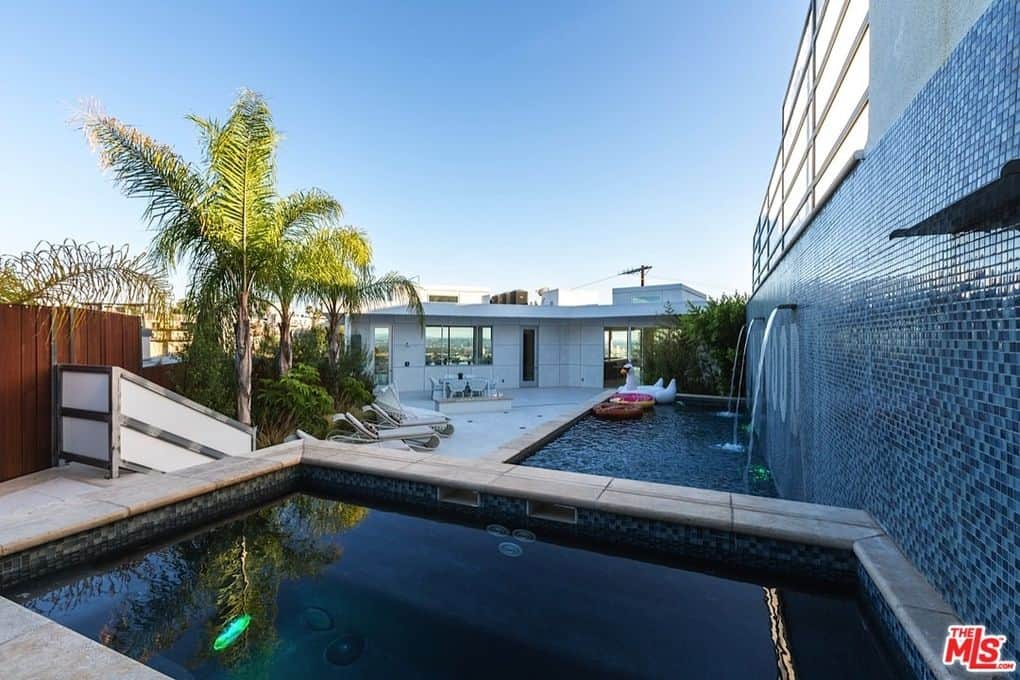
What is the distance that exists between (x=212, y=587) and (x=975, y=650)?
4.55 meters

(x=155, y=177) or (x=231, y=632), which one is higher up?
(x=155, y=177)

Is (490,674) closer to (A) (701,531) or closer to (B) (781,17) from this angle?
(A) (701,531)

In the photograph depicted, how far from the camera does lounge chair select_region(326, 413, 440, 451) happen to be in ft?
25.3

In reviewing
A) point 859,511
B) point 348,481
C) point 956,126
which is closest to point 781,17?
point 956,126

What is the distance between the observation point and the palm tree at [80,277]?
5.20m

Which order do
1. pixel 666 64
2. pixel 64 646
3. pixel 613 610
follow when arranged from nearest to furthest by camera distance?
1. pixel 64 646
2. pixel 613 610
3. pixel 666 64

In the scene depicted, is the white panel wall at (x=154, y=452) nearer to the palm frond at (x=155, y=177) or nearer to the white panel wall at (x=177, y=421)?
the white panel wall at (x=177, y=421)

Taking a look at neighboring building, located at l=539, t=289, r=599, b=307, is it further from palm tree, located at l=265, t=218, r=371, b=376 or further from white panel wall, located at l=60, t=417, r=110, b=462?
white panel wall, located at l=60, t=417, r=110, b=462

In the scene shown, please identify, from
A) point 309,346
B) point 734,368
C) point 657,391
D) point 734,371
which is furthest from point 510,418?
point 734,371

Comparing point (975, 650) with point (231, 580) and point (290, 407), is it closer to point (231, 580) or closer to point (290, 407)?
point (231, 580)

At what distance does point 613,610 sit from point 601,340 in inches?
597

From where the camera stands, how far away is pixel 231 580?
3695 millimetres

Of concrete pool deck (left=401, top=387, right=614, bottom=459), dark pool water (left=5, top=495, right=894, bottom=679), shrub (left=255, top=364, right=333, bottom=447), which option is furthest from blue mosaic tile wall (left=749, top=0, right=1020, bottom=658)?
shrub (left=255, top=364, right=333, bottom=447)

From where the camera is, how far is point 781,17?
28.0 ft
